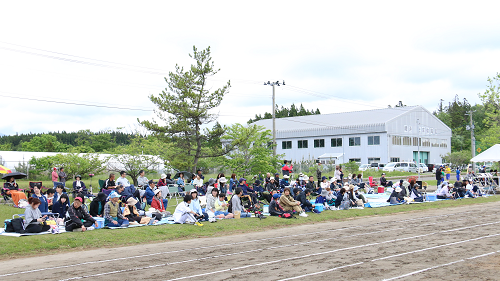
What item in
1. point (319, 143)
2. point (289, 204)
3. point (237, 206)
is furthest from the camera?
point (319, 143)

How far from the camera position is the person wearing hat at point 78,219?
12.5 meters

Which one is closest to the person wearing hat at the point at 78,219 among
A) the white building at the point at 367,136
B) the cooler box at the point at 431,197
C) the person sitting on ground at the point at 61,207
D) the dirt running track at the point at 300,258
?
the person sitting on ground at the point at 61,207

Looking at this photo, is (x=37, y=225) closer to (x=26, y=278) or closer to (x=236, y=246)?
(x=26, y=278)

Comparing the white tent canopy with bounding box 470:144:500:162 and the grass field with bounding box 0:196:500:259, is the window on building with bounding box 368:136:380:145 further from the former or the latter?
the grass field with bounding box 0:196:500:259

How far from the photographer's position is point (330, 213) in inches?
714

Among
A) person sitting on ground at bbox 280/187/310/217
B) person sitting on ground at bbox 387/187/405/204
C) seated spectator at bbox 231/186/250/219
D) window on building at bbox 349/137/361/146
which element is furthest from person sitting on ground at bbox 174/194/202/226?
window on building at bbox 349/137/361/146

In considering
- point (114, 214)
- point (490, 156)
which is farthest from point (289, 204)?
point (490, 156)

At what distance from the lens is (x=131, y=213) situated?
1420 cm

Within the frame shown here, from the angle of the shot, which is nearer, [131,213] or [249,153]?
[131,213]

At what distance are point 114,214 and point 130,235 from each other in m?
1.40

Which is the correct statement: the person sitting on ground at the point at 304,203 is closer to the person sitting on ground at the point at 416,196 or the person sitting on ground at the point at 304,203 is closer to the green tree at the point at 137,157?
the person sitting on ground at the point at 416,196

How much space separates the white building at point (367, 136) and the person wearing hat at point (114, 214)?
46688 millimetres

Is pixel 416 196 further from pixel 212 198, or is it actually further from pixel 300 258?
pixel 300 258

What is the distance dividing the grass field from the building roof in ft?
152
